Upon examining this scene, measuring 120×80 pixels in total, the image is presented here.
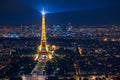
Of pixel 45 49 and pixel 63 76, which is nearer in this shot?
pixel 63 76

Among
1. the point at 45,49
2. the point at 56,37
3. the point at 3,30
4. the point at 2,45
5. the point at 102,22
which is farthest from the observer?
the point at 102,22

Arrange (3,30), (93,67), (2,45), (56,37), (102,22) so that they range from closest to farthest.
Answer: (93,67)
(2,45)
(56,37)
(3,30)
(102,22)

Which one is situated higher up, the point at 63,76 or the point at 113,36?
the point at 113,36

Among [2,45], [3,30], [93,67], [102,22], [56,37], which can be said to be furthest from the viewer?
[102,22]

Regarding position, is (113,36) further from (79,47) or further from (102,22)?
(102,22)

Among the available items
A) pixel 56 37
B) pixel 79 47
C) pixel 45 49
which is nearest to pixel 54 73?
pixel 45 49

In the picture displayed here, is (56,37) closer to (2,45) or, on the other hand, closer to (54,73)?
(2,45)

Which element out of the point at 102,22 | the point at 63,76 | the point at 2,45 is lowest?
the point at 63,76

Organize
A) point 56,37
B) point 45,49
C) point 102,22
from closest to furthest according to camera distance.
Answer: point 45,49 → point 56,37 → point 102,22

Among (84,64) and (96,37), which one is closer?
(84,64)

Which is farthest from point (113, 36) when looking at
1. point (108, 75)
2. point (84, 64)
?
point (108, 75)
